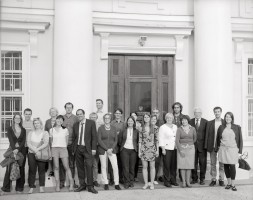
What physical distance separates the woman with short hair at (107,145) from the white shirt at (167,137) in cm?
93

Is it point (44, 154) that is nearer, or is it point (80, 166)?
point (44, 154)

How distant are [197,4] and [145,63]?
1909 millimetres

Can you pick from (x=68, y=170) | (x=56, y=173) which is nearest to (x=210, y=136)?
(x=68, y=170)

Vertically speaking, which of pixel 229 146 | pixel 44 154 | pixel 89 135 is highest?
pixel 89 135

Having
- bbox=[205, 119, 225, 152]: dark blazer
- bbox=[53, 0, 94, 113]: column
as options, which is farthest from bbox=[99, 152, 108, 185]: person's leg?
bbox=[205, 119, 225, 152]: dark blazer

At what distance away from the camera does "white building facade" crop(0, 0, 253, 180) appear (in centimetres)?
852

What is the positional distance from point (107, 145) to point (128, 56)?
105 inches

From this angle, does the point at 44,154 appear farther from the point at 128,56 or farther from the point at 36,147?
the point at 128,56

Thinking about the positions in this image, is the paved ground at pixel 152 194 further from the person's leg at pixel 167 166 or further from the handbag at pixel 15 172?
the handbag at pixel 15 172

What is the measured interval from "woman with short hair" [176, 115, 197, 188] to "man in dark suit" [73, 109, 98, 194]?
1.73m

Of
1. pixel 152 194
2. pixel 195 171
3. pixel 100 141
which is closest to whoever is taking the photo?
pixel 152 194

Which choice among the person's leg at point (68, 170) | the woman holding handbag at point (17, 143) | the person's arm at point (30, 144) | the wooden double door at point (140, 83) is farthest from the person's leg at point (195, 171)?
the woman holding handbag at point (17, 143)

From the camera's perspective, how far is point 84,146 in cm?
738

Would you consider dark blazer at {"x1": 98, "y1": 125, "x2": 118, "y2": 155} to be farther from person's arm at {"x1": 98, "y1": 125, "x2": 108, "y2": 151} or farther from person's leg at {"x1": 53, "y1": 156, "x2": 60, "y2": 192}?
person's leg at {"x1": 53, "y1": 156, "x2": 60, "y2": 192}
